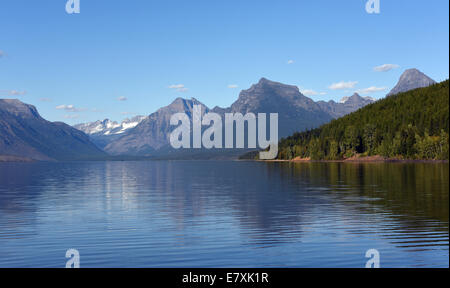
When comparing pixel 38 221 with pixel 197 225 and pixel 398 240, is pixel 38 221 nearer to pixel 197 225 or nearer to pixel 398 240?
pixel 197 225

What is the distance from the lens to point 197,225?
4559cm

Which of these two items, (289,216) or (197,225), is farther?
(289,216)

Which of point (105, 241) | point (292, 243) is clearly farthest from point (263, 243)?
point (105, 241)

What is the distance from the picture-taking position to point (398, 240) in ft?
118

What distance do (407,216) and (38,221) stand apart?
41849 mm
